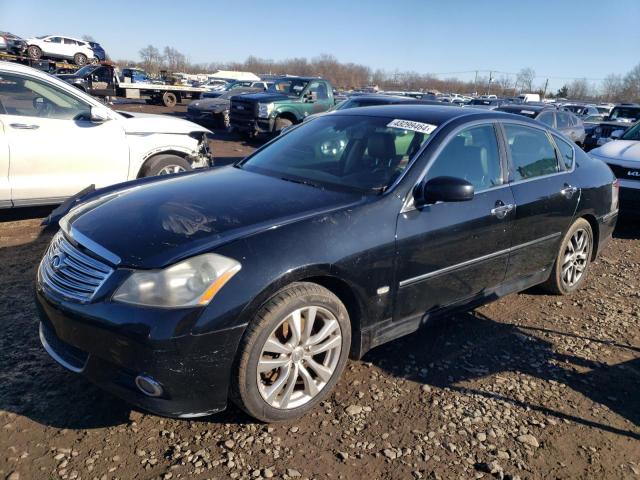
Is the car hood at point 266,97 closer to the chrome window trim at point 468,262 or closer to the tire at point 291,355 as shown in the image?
the chrome window trim at point 468,262

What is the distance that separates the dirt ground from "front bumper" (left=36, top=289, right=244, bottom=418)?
0.96 ft

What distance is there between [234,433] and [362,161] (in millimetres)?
1982

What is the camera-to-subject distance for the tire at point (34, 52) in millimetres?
32903

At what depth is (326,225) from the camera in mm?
2900

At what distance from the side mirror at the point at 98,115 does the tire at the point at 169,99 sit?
71.7ft

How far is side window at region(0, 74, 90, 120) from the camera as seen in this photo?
5.60 meters

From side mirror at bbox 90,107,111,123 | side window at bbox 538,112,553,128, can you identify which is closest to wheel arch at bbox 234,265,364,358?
side mirror at bbox 90,107,111,123

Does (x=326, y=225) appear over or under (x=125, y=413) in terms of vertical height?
over

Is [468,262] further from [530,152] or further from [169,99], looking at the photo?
[169,99]

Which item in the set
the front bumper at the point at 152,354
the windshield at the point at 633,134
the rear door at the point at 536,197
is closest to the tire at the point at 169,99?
the windshield at the point at 633,134

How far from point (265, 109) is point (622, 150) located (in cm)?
882

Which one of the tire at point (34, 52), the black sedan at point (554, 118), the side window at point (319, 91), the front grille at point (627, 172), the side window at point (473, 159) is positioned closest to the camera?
the side window at point (473, 159)

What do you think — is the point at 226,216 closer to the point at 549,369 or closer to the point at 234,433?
the point at 234,433

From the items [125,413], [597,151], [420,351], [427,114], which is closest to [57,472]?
[125,413]
